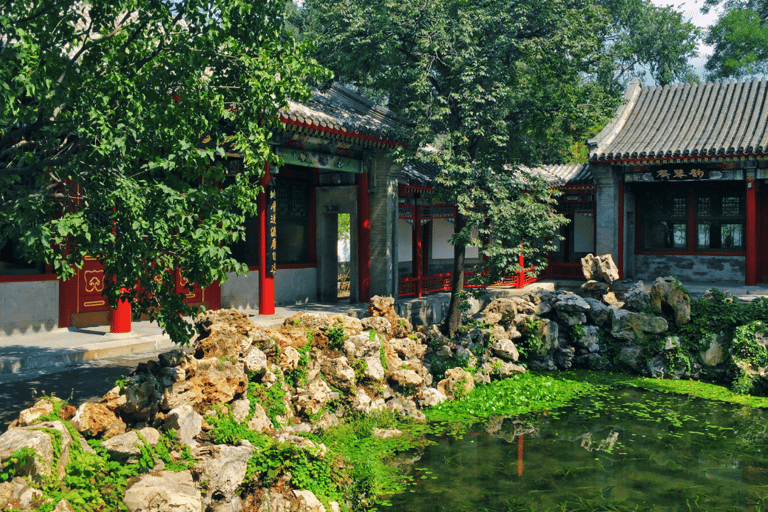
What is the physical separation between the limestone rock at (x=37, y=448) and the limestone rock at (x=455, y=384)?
6.26 meters

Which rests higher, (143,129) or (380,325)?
(143,129)

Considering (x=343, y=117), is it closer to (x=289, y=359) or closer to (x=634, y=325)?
(x=289, y=359)

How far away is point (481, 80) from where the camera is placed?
12.1 m

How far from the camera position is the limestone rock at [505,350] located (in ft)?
38.6

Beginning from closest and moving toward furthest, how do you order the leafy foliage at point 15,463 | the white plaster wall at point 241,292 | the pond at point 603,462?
the leafy foliage at point 15,463 → the pond at point 603,462 → the white plaster wall at point 241,292

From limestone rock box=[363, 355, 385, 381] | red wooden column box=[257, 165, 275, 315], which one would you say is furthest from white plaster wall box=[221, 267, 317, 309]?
limestone rock box=[363, 355, 385, 381]

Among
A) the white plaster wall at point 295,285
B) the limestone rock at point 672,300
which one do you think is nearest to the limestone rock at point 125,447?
the white plaster wall at point 295,285

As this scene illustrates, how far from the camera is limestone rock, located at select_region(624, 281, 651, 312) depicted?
1236cm

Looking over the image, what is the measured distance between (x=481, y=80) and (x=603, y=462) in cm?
723

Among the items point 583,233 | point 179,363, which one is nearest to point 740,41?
point 583,233

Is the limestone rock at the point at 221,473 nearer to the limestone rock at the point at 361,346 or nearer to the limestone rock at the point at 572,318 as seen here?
the limestone rock at the point at 361,346

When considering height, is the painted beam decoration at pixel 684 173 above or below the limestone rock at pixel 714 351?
above

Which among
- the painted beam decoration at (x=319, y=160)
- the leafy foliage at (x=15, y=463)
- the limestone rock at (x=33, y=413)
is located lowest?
the leafy foliage at (x=15, y=463)

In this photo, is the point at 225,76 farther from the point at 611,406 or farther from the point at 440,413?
the point at 611,406
